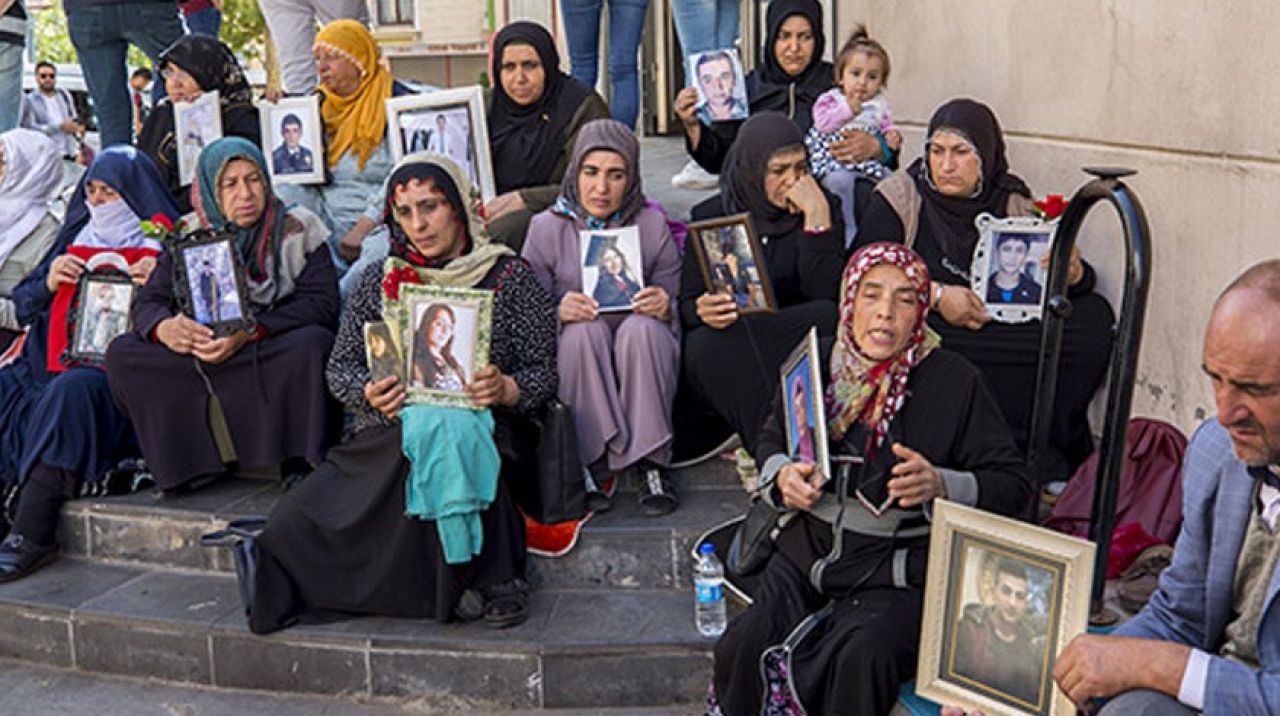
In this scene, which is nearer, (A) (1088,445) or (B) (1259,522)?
(B) (1259,522)

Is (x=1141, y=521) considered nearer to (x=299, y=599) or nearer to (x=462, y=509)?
(x=462, y=509)

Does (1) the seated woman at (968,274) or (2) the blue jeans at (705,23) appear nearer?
(1) the seated woman at (968,274)

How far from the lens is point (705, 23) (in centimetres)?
816

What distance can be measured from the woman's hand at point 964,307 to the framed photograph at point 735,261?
0.63m

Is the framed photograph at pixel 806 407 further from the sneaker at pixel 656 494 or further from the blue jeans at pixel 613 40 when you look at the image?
the blue jeans at pixel 613 40

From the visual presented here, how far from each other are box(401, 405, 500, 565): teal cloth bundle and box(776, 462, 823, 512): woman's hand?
1.21m

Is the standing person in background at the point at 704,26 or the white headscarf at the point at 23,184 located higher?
the standing person in background at the point at 704,26

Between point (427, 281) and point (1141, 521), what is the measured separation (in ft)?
8.38

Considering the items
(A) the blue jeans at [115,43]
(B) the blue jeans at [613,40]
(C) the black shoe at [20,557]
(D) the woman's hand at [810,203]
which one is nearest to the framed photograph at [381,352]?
(D) the woman's hand at [810,203]

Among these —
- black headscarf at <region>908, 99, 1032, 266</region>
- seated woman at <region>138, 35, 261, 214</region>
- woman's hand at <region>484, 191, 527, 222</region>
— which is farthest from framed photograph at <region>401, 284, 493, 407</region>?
seated woman at <region>138, 35, 261, 214</region>

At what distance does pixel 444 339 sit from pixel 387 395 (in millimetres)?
295

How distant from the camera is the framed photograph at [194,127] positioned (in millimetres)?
6719

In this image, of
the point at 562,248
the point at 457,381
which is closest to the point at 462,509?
the point at 457,381

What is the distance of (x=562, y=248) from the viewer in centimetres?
564
